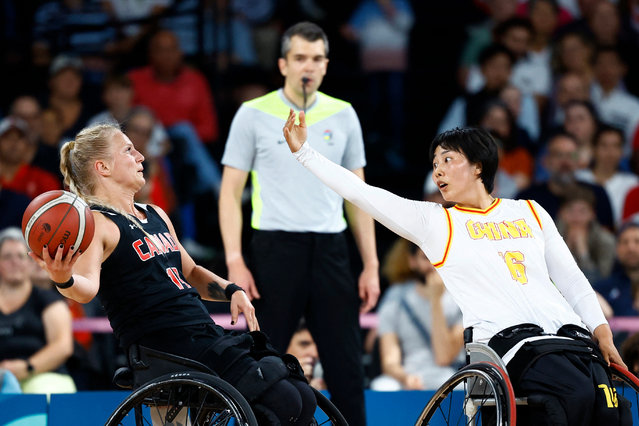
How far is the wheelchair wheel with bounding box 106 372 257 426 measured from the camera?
128 inches

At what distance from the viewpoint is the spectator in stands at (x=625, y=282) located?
6867 millimetres

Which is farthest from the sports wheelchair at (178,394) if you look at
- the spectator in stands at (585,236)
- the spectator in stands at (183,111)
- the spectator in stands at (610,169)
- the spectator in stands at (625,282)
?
the spectator in stands at (610,169)

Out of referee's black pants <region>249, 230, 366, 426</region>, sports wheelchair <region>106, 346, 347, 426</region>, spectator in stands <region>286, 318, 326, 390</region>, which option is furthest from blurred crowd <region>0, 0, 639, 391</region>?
sports wheelchair <region>106, 346, 347, 426</region>

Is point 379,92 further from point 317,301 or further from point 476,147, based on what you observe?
point 476,147

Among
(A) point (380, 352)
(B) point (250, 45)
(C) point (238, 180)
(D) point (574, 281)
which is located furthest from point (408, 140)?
(D) point (574, 281)

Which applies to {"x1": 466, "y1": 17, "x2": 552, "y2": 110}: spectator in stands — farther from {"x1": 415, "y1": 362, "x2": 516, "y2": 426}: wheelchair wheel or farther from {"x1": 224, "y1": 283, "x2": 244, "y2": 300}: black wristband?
{"x1": 415, "y1": 362, "x2": 516, "y2": 426}: wheelchair wheel

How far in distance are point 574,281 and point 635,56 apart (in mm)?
5944

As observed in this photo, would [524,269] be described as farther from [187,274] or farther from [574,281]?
[187,274]

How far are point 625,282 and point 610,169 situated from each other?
168 centimetres

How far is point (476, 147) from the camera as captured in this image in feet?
13.4

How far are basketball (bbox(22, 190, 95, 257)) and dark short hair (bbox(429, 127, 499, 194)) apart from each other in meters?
1.48

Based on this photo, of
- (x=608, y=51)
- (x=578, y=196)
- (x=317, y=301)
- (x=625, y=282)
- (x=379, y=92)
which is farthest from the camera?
(x=608, y=51)

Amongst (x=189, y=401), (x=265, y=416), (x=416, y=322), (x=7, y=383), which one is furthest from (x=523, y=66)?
(x=189, y=401)

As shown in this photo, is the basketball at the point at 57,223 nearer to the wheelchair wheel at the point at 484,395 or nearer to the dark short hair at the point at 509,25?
the wheelchair wheel at the point at 484,395
